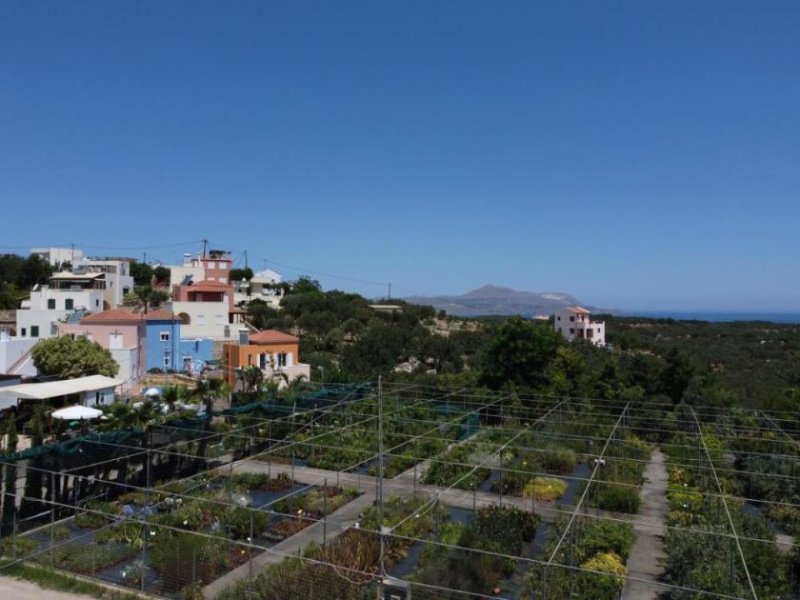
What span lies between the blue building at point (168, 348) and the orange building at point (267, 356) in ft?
13.3

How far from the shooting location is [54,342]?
2634 centimetres

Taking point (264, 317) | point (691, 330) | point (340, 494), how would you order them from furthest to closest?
1. point (691, 330)
2. point (264, 317)
3. point (340, 494)

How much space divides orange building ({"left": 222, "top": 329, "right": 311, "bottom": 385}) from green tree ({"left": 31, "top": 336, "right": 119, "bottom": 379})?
18.2 ft

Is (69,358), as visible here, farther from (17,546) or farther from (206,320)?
(17,546)

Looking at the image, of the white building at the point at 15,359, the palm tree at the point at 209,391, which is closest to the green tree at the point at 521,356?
the palm tree at the point at 209,391

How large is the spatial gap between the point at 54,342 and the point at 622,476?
22137mm

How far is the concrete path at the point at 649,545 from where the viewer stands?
10055 millimetres

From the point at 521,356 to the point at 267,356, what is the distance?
12475 millimetres

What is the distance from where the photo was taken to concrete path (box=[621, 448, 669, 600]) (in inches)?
396

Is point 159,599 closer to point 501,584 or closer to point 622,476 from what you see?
point 501,584

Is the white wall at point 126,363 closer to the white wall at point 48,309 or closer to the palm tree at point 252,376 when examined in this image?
the palm tree at point 252,376

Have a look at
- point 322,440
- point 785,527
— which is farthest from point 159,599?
point 785,527

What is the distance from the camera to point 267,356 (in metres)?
30.8

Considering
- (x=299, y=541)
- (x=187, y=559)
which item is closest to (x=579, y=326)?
(x=299, y=541)
